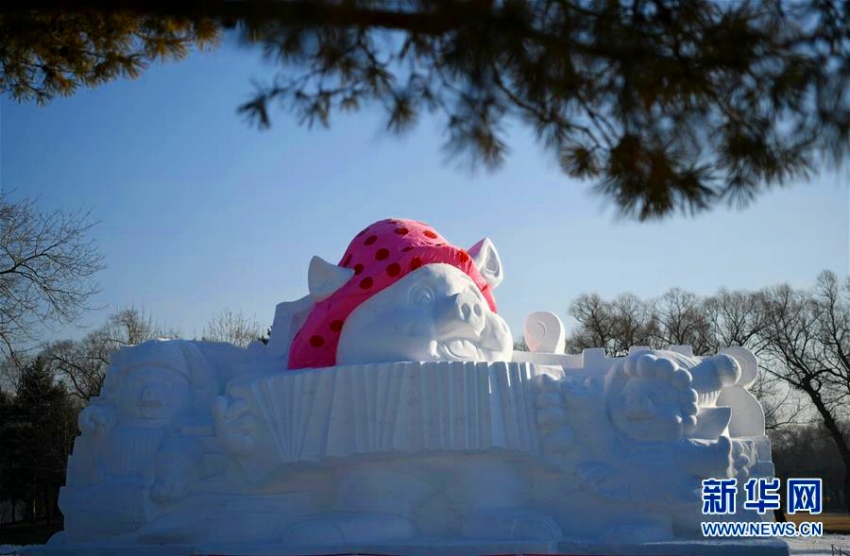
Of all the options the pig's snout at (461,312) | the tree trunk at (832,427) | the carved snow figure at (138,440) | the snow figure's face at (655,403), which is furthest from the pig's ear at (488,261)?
the tree trunk at (832,427)

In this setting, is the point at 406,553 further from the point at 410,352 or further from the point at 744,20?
Answer: the point at 744,20

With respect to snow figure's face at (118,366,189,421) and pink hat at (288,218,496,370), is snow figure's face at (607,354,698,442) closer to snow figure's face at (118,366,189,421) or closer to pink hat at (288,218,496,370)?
pink hat at (288,218,496,370)

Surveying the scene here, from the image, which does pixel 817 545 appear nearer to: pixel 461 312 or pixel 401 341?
pixel 461 312

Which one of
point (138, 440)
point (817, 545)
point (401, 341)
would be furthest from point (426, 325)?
point (817, 545)

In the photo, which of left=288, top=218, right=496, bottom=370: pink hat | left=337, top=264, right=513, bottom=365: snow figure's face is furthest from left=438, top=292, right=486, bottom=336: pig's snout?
left=288, top=218, right=496, bottom=370: pink hat

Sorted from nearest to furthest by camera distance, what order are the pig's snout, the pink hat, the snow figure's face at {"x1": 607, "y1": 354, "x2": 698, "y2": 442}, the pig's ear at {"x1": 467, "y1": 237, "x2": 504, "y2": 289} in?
1. the snow figure's face at {"x1": 607, "y1": 354, "x2": 698, "y2": 442}
2. the pig's snout
3. the pink hat
4. the pig's ear at {"x1": 467, "y1": 237, "x2": 504, "y2": 289}

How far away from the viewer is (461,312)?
8352mm

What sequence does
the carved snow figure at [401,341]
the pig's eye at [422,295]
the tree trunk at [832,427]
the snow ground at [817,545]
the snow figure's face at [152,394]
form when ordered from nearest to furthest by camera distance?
the carved snow figure at [401,341] → the pig's eye at [422,295] → the snow figure's face at [152,394] → the snow ground at [817,545] → the tree trunk at [832,427]

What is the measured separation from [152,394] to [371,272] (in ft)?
7.90

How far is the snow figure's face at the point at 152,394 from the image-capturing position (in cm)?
892

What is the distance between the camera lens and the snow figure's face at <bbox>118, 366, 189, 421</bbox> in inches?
351

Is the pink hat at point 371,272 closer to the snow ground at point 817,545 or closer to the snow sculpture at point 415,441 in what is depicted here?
the snow sculpture at point 415,441

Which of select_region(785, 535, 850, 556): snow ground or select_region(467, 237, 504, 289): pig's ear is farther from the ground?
select_region(467, 237, 504, 289): pig's ear

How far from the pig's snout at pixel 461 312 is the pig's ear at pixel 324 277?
1084 millimetres
